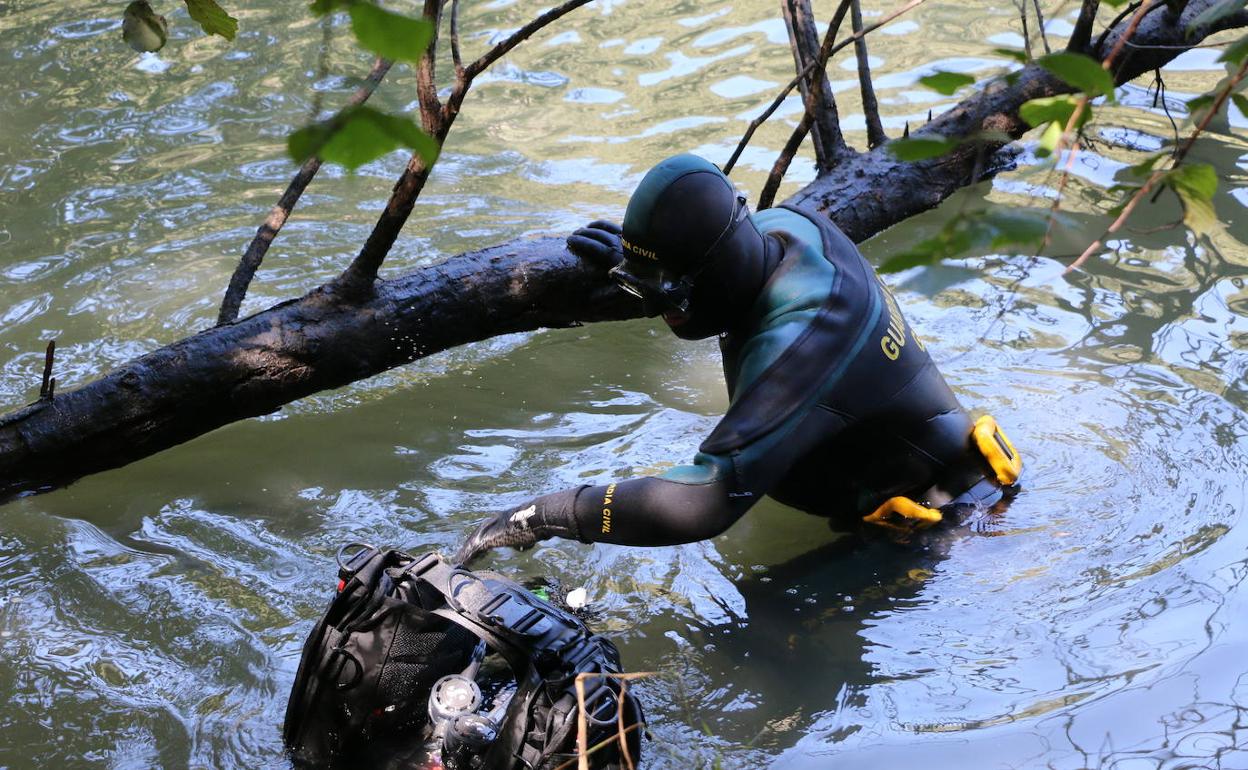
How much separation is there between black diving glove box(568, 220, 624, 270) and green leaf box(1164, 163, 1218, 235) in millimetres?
2882

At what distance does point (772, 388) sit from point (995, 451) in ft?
2.91

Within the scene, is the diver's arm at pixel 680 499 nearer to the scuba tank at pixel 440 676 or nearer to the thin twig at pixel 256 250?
the scuba tank at pixel 440 676

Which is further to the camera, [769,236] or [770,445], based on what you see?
[769,236]

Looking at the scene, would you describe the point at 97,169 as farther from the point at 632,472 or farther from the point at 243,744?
the point at 243,744

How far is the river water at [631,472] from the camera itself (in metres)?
3.00

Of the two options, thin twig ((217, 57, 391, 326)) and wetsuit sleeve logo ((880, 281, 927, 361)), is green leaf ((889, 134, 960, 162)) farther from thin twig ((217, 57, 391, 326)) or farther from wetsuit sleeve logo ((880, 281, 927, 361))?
thin twig ((217, 57, 391, 326))

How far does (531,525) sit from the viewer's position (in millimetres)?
3164

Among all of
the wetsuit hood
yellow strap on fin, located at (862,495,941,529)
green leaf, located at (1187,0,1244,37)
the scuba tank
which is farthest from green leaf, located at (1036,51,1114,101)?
yellow strap on fin, located at (862,495,941,529)

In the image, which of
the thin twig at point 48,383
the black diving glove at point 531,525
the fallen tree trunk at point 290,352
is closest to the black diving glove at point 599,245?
the fallen tree trunk at point 290,352

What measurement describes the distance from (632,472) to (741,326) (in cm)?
111

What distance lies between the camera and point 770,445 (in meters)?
3.01

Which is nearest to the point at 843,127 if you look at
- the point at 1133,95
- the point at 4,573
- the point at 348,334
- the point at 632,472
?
the point at 1133,95

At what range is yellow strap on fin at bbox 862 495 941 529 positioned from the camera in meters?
3.44

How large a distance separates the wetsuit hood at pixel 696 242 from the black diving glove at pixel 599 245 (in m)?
0.94
